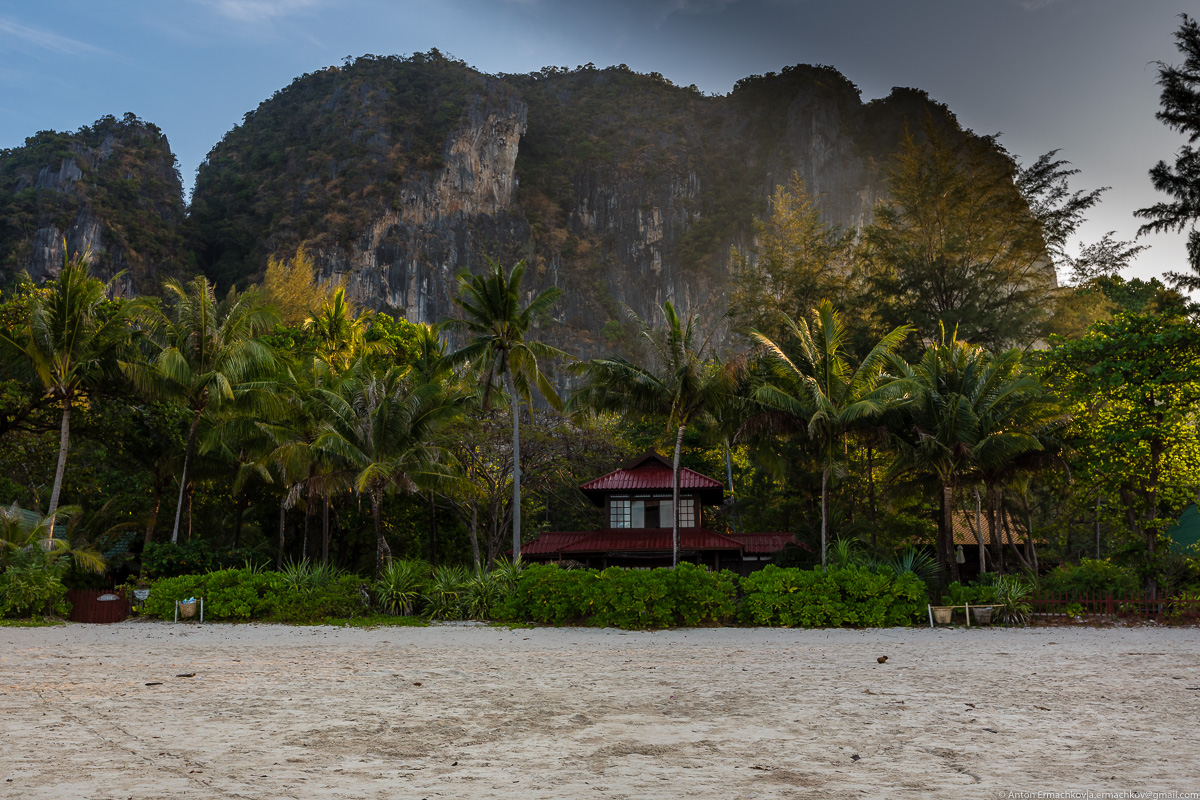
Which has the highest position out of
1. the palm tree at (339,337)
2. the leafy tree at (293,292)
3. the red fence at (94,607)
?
the leafy tree at (293,292)

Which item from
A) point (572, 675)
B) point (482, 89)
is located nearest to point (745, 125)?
point (482, 89)

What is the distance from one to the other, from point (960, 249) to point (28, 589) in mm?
35621

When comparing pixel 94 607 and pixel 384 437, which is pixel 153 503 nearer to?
pixel 94 607

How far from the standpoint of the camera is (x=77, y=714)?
7301 millimetres

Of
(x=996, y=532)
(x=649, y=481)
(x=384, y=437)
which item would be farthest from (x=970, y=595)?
(x=384, y=437)

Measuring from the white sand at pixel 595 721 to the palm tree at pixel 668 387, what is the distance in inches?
433

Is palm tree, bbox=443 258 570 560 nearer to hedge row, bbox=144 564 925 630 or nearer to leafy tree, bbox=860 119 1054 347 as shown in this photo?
hedge row, bbox=144 564 925 630

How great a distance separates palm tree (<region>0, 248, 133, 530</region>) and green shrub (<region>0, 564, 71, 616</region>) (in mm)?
2956

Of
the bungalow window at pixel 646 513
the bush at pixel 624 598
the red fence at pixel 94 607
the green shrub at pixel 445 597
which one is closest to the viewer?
the bush at pixel 624 598

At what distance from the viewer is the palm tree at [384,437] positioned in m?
21.6

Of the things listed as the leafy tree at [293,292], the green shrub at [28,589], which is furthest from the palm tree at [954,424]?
the leafy tree at [293,292]

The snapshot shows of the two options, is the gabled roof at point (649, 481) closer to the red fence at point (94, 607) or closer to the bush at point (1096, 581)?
the bush at point (1096, 581)

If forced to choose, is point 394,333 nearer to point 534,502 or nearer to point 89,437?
point 534,502

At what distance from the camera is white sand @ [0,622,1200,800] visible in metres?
5.15
